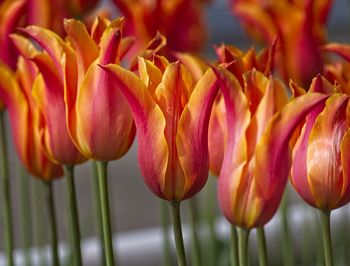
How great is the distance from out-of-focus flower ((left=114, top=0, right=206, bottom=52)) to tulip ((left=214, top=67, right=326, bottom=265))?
0.43 m

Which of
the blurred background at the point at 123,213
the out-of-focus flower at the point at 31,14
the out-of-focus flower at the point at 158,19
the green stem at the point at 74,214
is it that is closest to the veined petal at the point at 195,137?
the green stem at the point at 74,214

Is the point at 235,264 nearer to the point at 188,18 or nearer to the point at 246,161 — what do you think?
the point at 246,161

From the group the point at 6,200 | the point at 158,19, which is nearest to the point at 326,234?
the point at 6,200

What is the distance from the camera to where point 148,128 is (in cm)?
67

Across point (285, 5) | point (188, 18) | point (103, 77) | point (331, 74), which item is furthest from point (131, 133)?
point (188, 18)

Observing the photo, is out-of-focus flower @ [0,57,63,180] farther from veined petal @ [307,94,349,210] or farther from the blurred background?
the blurred background

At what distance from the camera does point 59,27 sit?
3.70 ft

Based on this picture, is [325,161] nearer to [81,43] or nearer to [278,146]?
[278,146]

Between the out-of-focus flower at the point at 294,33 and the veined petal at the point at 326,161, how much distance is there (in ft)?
1.22

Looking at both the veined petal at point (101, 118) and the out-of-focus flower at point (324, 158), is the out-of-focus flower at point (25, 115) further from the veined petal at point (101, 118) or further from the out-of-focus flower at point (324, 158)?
the out-of-focus flower at point (324, 158)

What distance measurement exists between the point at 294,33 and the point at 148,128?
0.41 meters

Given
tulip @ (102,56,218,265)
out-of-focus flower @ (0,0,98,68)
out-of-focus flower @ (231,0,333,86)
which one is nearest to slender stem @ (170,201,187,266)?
tulip @ (102,56,218,265)

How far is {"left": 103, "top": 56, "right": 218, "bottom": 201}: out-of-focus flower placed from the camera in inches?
26.0

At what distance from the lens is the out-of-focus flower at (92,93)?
71 centimetres
